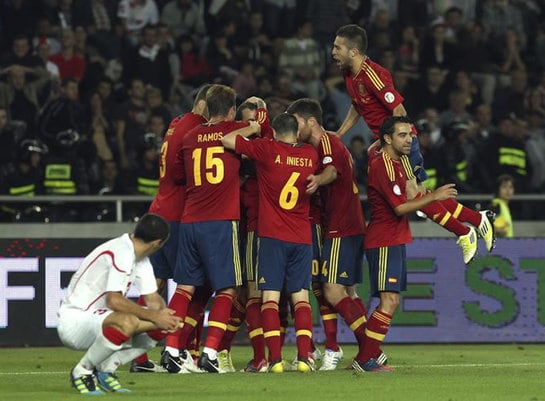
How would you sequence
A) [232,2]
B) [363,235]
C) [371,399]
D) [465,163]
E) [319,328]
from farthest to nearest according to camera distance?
[232,2] < [465,163] < [319,328] < [363,235] < [371,399]

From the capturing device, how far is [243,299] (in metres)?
12.9

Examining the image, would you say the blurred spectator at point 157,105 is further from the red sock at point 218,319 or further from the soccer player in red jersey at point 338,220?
the red sock at point 218,319

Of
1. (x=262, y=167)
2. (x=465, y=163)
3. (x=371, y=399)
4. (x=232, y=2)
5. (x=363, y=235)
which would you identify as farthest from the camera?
(x=232, y=2)

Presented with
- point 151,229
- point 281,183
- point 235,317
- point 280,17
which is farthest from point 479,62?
point 151,229

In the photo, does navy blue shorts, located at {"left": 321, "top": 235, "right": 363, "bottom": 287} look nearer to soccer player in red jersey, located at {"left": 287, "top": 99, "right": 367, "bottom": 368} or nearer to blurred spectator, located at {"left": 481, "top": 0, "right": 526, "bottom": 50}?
soccer player in red jersey, located at {"left": 287, "top": 99, "right": 367, "bottom": 368}

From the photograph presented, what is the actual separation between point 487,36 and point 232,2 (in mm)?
3827

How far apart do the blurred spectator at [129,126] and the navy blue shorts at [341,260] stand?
21.6 ft

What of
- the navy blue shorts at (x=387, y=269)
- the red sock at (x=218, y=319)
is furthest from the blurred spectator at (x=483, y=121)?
the red sock at (x=218, y=319)

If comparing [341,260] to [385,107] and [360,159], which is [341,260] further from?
[360,159]

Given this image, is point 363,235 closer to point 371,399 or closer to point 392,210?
point 392,210

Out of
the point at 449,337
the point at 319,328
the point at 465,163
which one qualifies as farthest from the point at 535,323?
the point at 465,163

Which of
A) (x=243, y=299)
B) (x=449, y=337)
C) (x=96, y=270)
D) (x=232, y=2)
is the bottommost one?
(x=449, y=337)

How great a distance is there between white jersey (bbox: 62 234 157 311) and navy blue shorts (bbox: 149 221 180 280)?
7.52ft

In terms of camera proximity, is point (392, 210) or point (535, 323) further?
point (535, 323)
